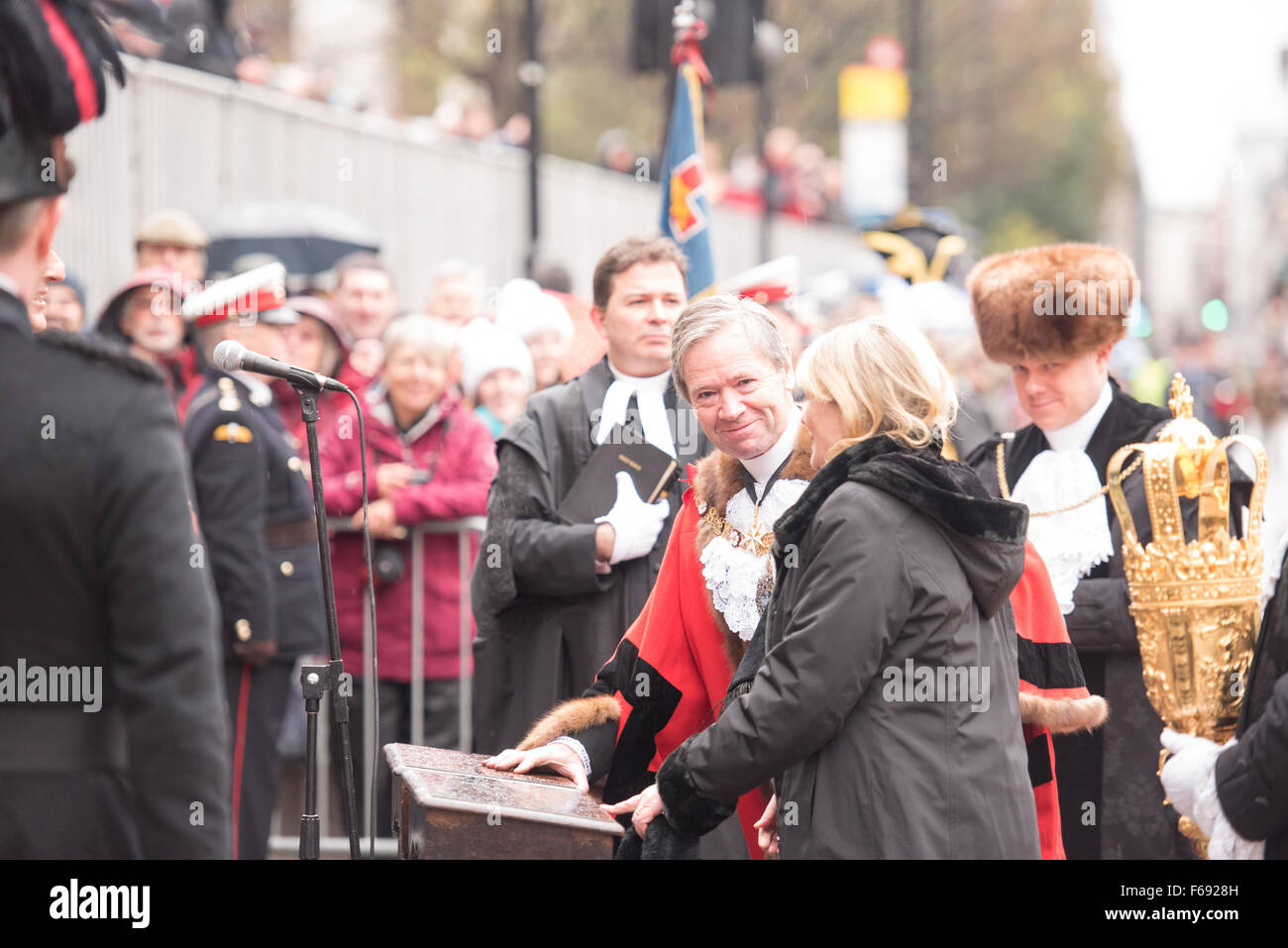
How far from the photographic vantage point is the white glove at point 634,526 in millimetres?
5051

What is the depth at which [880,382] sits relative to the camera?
338cm

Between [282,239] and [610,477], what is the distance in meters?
4.82

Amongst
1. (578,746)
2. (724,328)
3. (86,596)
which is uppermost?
(724,328)

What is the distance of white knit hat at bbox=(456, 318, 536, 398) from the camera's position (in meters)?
7.48

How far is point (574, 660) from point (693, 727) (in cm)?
129

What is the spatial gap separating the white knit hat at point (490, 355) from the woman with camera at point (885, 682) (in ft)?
14.0

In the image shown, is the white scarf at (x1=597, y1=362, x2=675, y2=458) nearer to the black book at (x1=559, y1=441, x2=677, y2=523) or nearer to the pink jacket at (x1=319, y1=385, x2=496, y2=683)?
the black book at (x1=559, y1=441, x2=677, y2=523)

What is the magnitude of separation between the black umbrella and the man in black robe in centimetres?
408

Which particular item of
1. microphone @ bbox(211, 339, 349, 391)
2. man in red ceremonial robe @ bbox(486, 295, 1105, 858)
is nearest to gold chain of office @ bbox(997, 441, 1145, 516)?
man in red ceremonial robe @ bbox(486, 295, 1105, 858)

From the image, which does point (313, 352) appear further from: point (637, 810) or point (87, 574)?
point (87, 574)

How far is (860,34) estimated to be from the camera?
103 feet

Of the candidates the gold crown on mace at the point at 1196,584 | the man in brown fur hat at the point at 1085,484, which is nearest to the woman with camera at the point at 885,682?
the gold crown on mace at the point at 1196,584

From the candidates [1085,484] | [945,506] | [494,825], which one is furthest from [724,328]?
[494,825]

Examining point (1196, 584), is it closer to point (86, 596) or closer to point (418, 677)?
point (86, 596)
